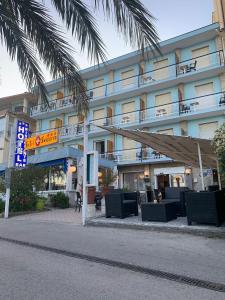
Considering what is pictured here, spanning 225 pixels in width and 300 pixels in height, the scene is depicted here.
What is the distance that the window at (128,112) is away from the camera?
1009 inches

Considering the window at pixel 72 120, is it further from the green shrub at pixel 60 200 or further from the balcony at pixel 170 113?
the green shrub at pixel 60 200

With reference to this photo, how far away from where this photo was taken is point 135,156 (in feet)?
80.0

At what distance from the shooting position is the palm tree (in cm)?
413

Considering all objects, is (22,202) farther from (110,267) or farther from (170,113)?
(170,113)

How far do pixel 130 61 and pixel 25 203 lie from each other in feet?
56.5

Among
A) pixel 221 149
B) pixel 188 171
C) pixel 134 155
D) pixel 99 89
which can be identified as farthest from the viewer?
pixel 99 89

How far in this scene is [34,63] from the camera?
5285 mm

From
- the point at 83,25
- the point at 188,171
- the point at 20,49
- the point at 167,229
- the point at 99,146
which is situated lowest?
the point at 167,229

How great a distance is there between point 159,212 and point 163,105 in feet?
56.4

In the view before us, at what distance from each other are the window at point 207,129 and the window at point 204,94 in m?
1.46

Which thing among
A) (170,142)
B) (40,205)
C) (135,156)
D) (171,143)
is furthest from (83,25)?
(135,156)

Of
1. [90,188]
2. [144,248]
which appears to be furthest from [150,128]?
[144,248]

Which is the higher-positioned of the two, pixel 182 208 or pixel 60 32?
pixel 60 32

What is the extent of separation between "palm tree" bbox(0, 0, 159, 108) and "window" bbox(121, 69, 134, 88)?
71.4 ft
